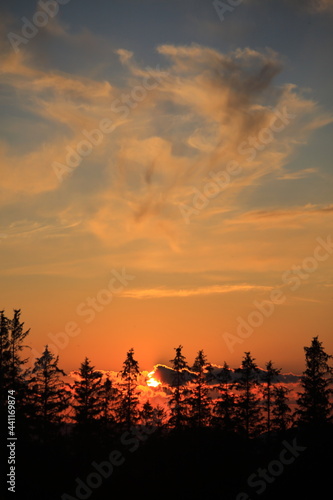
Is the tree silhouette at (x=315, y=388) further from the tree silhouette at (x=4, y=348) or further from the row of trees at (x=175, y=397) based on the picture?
the tree silhouette at (x=4, y=348)

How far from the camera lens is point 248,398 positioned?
5338cm

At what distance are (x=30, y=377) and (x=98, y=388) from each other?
8.37m

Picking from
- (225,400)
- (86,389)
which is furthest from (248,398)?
(86,389)

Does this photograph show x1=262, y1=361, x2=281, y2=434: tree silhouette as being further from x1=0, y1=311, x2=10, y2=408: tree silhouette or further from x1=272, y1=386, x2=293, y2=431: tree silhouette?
x1=0, y1=311, x2=10, y2=408: tree silhouette

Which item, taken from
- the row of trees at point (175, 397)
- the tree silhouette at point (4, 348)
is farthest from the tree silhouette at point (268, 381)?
the tree silhouette at point (4, 348)

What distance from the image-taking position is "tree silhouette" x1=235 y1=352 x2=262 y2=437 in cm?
5259

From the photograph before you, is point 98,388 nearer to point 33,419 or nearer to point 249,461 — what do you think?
point 33,419

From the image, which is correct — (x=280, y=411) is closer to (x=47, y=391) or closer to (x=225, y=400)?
(x=225, y=400)

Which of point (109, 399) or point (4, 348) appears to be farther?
point (109, 399)

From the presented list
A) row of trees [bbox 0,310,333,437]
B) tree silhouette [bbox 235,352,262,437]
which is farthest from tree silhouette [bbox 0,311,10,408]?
tree silhouette [bbox 235,352,262,437]

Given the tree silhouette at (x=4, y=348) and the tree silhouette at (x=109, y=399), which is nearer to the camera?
the tree silhouette at (x=4, y=348)

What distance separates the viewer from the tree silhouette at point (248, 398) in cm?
5259

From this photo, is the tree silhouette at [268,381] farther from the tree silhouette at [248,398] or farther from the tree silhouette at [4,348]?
the tree silhouette at [4,348]

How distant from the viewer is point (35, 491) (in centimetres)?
2898
